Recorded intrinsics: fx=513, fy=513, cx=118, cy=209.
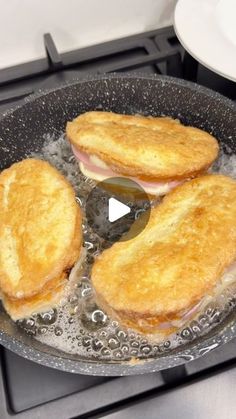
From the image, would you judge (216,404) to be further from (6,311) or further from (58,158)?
(58,158)

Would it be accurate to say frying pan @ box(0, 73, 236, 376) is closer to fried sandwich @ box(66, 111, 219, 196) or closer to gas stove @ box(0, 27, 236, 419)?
fried sandwich @ box(66, 111, 219, 196)

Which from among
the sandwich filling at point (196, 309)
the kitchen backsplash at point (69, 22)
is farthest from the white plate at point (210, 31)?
the sandwich filling at point (196, 309)

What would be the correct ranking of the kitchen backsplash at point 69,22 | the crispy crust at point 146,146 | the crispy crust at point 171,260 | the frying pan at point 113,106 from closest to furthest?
the crispy crust at point 171,260, the crispy crust at point 146,146, the frying pan at point 113,106, the kitchen backsplash at point 69,22

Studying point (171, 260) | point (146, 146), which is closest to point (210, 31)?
point (146, 146)

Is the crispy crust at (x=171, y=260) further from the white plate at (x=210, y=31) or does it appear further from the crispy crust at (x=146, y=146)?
the white plate at (x=210, y=31)

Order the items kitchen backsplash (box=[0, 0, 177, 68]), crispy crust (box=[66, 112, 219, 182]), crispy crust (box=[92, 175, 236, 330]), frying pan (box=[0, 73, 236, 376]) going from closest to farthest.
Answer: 1. crispy crust (box=[92, 175, 236, 330])
2. crispy crust (box=[66, 112, 219, 182])
3. frying pan (box=[0, 73, 236, 376])
4. kitchen backsplash (box=[0, 0, 177, 68])

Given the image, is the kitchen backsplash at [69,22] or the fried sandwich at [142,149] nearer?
the fried sandwich at [142,149]

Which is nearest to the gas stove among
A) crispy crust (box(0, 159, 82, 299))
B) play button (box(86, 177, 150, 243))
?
crispy crust (box(0, 159, 82, 299))
